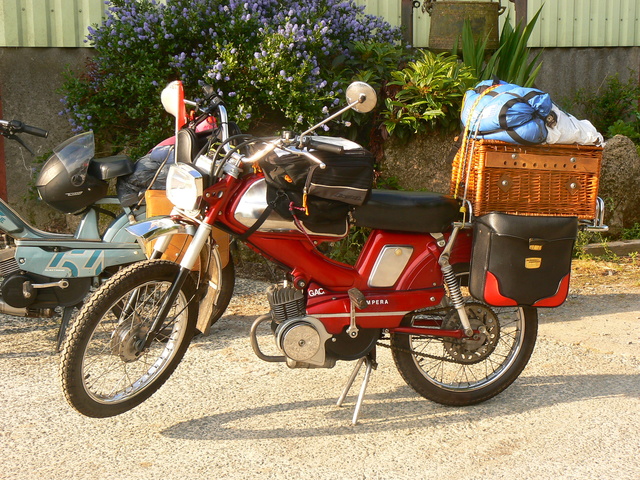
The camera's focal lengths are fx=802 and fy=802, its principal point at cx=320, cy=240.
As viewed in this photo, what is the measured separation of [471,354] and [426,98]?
307 centimetres

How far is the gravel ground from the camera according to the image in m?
3.19

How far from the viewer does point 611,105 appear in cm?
897

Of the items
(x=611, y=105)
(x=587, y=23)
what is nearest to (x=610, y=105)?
(x=611, y=105)

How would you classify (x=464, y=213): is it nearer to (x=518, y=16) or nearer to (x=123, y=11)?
(x=123, y=11)

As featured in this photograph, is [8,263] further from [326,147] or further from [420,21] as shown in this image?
[420,21]

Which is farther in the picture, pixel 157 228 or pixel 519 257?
pixel 519 257

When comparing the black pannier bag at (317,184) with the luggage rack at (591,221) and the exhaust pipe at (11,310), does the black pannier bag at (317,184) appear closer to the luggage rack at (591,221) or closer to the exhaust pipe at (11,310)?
the luggage rack at (591,221)

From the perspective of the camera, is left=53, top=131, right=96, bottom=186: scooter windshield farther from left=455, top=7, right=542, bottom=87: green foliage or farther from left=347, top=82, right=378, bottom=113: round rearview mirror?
left=455, top=7, right=542, bottom=87: green foliage

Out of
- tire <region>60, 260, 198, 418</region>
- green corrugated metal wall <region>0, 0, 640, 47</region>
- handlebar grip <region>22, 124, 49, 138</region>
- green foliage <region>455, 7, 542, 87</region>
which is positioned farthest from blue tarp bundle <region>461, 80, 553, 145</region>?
green corrugated metal wall <region>0, 0, 640, 47</region>

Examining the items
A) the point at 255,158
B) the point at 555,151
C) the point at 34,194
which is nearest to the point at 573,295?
the point at 555,151

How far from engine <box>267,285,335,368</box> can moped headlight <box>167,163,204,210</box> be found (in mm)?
583

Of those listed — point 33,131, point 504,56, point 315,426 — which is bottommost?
point 315,426

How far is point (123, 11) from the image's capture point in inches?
257

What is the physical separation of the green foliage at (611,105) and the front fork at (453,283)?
585cm
